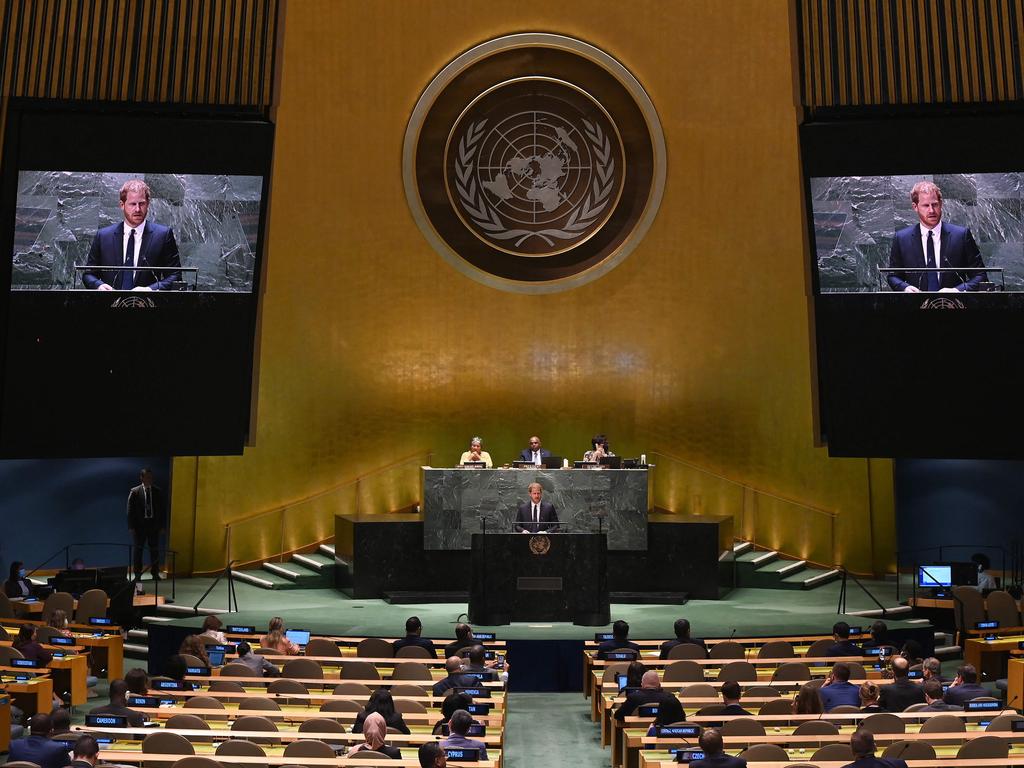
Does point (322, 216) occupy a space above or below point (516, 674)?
above

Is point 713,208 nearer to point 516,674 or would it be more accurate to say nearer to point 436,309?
point 436,309

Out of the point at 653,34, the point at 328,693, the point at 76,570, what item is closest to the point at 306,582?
the point at 76,570

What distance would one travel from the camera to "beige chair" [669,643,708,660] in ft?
33.9

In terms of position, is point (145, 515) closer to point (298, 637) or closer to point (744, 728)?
point (298, 637)

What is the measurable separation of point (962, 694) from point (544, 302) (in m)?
9.93

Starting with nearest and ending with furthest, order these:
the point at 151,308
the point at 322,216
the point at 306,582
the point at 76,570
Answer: the point at 151,308, the point at 76,570, the point at 306,582, the point at 322,216

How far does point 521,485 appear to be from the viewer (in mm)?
15086

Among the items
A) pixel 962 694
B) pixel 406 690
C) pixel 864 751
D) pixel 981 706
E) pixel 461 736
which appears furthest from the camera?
pixel 406 690

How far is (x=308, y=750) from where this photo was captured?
22.0 ft

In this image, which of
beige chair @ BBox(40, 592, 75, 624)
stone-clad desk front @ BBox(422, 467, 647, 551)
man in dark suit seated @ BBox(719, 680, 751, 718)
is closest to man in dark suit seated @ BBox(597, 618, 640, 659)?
man in dark suit seated @ BBox(719, 680, 751, 718)

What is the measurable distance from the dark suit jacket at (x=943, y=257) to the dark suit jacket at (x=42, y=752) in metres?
9.81

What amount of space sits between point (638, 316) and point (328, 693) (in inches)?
382

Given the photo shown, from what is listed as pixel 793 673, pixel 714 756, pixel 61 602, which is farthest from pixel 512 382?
pixel 714 756

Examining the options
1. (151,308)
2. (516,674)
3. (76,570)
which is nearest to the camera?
(516,674)
